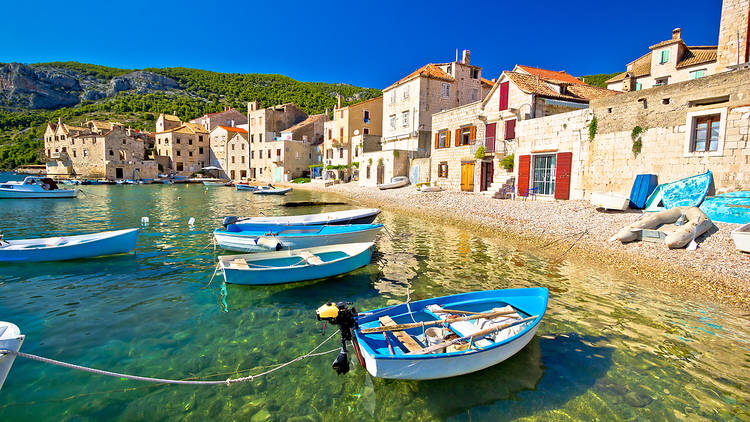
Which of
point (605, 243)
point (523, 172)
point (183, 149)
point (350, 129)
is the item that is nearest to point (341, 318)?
point (605, 243)

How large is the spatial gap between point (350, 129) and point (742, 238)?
40.9 meters

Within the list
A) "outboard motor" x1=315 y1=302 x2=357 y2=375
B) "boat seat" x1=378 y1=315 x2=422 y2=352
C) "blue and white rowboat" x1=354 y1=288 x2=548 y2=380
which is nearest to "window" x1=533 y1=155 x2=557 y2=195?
"blue and white rowboat" x1=354 y1=288 x2=548 y2=380

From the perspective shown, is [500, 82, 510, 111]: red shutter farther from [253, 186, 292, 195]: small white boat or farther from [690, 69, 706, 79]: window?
[253, 186, 292, 195]: small white boat

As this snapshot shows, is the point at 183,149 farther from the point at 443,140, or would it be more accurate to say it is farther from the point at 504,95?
the point at 504,95

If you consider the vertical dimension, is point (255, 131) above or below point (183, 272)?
above

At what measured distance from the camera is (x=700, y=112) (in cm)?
1320

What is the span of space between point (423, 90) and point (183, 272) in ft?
95.7

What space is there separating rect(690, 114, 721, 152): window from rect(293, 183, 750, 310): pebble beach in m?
3.32

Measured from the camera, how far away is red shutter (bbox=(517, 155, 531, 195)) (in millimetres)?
21188

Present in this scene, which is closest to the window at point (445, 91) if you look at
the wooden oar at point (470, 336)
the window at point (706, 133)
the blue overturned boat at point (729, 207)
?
the window at point (706, 133)

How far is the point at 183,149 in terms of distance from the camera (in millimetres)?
65938

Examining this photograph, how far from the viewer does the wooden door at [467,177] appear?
26422 millimetres

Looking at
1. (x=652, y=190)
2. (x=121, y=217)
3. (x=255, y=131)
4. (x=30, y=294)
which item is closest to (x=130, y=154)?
(x=255, y=131)

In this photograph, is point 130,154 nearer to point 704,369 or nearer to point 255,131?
point 255,131
